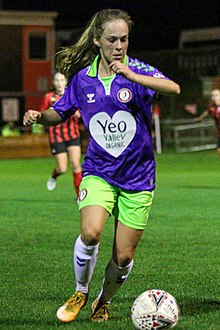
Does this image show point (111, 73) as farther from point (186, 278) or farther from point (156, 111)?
point (156, 111)

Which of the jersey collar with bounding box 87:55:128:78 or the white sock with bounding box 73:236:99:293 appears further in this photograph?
the jersey collar with bounding box 87:55:128:78

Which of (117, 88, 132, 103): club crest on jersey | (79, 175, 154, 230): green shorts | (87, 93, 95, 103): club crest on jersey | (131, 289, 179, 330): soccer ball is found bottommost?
(131, 289, 179, 330): soccer ball

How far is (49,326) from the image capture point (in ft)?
21.4

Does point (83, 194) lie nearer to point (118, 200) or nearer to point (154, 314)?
point (118, 200)

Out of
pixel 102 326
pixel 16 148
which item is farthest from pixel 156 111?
A: pixel 102 326

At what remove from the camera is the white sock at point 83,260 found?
6500 millimetres

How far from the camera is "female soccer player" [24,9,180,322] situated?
646 cm

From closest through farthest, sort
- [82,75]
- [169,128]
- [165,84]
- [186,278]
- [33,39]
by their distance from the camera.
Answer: [165,84], [82,75], [186,278], [169,128], [33,39]

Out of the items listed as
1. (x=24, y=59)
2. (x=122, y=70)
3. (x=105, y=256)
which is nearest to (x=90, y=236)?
(x=122, y=70)

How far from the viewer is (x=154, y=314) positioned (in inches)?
244

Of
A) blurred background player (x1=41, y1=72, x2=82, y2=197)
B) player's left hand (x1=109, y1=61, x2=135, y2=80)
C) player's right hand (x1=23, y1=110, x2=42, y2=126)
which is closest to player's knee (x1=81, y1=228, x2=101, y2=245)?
player's right hand (x1=23, y1=110, x2=42, y2=126)

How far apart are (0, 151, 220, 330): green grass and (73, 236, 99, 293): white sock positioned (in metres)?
0.28

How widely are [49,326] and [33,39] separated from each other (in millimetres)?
39088

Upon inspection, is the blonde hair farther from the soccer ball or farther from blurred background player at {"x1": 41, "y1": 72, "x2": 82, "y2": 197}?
blurred background player at {"x1": 41, "y1": 72, "x2": 82, "y2": 197}
